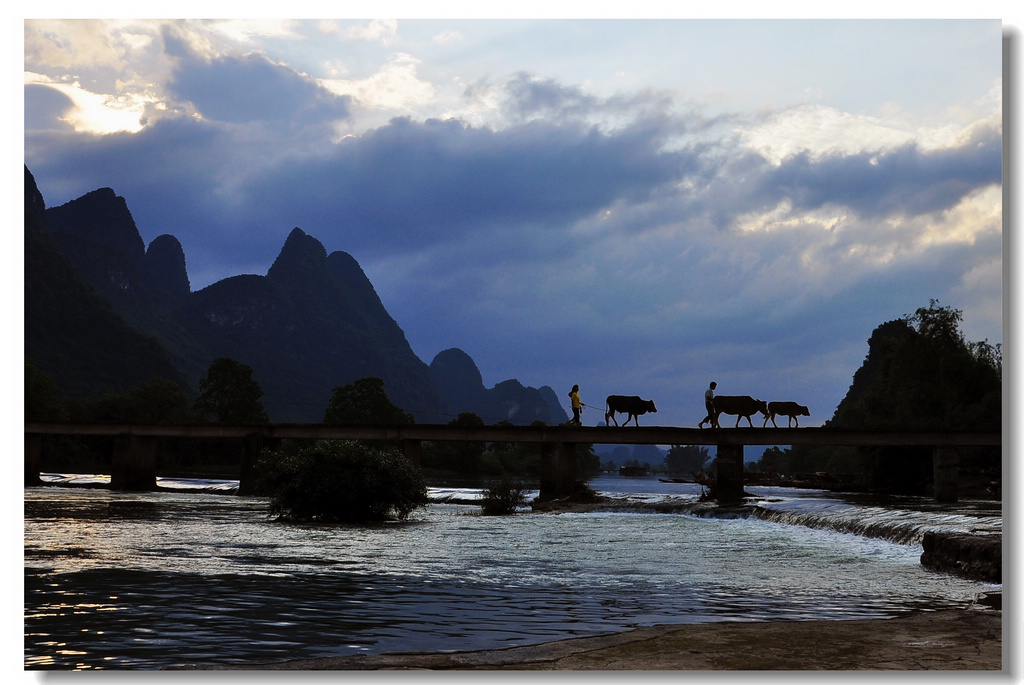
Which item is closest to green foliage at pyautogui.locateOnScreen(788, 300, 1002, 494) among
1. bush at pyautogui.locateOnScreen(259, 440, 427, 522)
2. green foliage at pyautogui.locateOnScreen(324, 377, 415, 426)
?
bush at pyautogui.locateOnScreen(259, 440, 427, 522)

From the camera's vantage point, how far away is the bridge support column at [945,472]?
153 ft

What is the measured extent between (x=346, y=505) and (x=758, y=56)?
2359cm

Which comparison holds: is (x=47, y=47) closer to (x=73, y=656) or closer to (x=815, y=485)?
(x=73, y=656)

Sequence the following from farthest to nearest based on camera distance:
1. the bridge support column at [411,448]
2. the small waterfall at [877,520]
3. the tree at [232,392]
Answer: the tree at [232,392] < the bridge support column at [411,448] < the small waterfall at [877,520]

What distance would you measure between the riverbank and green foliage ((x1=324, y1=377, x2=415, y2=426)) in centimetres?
13039

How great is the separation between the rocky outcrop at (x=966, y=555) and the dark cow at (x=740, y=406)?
112 feet

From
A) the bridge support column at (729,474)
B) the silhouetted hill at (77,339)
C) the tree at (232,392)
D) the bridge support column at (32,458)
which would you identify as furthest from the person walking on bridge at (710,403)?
the tree at (232,392)

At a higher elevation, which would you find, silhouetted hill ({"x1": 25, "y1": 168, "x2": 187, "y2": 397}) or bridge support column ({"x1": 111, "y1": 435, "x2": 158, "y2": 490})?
silhouetted hill ({"x1": 25, "y1": 168, "x2": 187, "y2": 397})

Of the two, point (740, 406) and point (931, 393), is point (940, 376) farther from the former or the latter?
point (740, 406)

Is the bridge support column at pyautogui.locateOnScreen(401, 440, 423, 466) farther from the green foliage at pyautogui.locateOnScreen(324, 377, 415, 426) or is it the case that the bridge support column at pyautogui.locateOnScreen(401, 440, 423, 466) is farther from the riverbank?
the green foliage at pyautogui.locateOnScreen(324, 377, 415, 426)

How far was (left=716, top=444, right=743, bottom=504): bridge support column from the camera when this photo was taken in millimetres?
49438

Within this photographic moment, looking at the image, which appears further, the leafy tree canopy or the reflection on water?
the leafy tree canopy

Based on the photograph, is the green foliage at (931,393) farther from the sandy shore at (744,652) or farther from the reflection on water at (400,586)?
the sandy shore at (744,652)

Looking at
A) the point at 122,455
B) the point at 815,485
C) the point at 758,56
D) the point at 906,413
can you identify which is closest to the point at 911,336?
the point at 906,413
